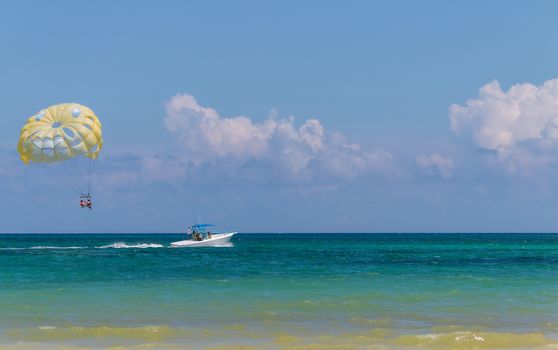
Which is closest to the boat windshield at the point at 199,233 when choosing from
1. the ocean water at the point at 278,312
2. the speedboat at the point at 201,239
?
the speedboat at the point at 201,239

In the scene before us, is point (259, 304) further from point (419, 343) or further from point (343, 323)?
point (419, 343)

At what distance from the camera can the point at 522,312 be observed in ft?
76.4

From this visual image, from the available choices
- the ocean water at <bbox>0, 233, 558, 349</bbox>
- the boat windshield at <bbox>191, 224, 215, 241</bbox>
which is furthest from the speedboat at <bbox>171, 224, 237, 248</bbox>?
the ocean water at <bbox>0, 233, 558, 349</bbox>

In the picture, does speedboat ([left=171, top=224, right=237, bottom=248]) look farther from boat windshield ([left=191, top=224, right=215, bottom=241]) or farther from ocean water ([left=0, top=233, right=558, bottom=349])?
ocean water ([left=0, top=233, right=558, bottom=349])

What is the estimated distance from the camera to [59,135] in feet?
110

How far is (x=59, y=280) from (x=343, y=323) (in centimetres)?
1990

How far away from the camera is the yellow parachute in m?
33.3

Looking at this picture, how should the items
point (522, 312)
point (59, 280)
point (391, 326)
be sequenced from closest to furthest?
point (391, 326) < point (522, 312) < point (59, 280)

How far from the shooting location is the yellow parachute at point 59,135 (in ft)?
109

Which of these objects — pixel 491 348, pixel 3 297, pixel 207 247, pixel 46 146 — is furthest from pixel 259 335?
pixel 207 247

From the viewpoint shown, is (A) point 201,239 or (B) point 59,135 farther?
(A) point 201,239

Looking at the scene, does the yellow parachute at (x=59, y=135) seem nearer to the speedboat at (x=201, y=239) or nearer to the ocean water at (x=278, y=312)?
the ocean water at (x=278, y=312)

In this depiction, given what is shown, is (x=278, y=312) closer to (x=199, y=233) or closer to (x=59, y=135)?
(x=59, y=135)

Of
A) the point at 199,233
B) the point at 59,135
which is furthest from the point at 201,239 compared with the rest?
the point at 59,135
